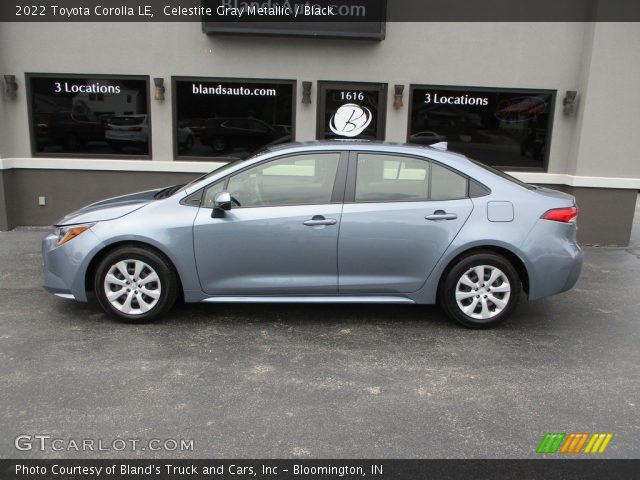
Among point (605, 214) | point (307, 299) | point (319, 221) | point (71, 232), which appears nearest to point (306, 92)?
point (319, 221)

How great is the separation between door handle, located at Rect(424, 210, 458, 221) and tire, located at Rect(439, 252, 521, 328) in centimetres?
38

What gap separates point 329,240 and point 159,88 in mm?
4761

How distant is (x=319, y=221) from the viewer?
473cm

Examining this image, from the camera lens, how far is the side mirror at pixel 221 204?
4578 mm

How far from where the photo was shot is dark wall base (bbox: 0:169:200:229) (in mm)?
8562

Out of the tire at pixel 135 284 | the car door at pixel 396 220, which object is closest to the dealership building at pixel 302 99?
the car door at pixel 396 220

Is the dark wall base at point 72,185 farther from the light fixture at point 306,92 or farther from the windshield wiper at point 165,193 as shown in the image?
the windshield wiper at point 165,193

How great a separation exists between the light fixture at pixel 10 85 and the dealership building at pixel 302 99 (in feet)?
0.07

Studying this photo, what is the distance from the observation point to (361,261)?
481cm

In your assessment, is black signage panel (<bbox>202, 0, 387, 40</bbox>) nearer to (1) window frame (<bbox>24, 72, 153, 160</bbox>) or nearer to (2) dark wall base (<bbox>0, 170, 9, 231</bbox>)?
(1) window frame (<bbox>24, 72, 153, 160</bbox>)

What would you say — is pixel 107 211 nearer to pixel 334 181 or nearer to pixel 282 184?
pixel 282 184

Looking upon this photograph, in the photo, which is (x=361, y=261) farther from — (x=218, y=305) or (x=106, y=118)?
(x=106, y=118)
